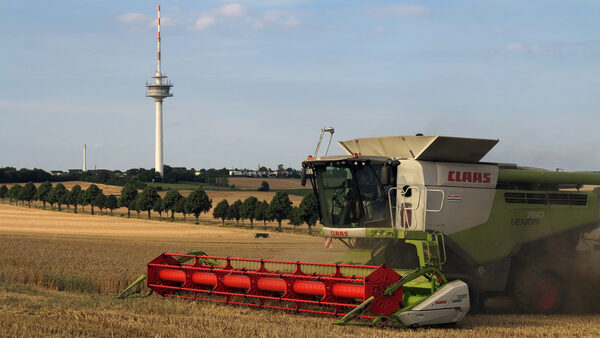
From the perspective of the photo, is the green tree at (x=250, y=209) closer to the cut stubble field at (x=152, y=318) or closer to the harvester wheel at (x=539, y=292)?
the cut stubble field at (x=152, y=318)

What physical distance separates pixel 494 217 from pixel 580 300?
2.53m

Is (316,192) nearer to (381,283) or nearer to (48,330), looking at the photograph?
(381,283)

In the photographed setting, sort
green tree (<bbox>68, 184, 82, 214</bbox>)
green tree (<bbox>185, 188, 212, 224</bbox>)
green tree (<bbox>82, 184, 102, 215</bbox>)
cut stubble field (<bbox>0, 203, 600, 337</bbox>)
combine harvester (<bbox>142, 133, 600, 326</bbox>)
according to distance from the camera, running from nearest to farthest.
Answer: cut stubble field (<bbox>0, 203, 600, 337</bbox>) < combine harvester (<bbox>142, 133, 600, 326</bbox>) < green tree (<bbox>185, 188, 212, 224</bbox>) < green tree (<bbox>82, 184, 102, 215</bbox>) < green tree (<bbox>68, 184, 82, 214</bbox>)

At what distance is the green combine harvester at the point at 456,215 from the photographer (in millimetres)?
11469

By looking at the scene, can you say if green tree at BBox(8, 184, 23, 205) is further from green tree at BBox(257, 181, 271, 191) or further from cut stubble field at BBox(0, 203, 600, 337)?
cut stubble field at BBox(0, 203, 600, 337)

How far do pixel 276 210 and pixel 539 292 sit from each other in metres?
53.3

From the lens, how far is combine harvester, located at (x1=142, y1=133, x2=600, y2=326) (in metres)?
11.0

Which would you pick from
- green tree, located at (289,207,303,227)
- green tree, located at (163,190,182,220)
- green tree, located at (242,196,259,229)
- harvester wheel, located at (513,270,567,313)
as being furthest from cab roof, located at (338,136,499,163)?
green tree, located at (163,190,182,220)

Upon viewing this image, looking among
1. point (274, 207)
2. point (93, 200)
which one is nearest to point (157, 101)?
point (93, 200)

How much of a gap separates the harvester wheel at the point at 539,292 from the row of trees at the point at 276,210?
4476 cm

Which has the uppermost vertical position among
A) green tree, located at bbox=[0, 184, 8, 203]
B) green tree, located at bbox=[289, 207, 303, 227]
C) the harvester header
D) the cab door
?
green tree, located at bbox=[0, 184, 8, 203]

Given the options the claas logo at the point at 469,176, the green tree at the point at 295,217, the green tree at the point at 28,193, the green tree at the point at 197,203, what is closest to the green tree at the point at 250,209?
the green tree at the point at 295,217

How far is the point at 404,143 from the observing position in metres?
11.9

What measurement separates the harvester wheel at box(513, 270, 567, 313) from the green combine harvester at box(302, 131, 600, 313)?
0.06 feet
